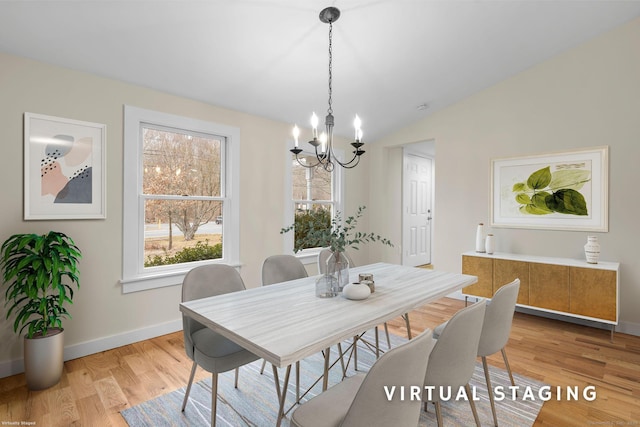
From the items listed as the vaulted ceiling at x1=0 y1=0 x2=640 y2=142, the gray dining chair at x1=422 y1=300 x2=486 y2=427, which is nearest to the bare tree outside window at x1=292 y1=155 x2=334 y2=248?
the vaulted ceiling at x1=0 y1=0 x2=640 y2=142

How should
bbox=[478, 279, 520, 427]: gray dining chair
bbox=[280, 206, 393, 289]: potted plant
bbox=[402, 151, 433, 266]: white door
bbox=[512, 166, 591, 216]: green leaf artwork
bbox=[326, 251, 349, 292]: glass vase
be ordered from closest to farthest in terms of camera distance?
bbox=[478, 279, 520, 427]: gray dining chair, bbox=[280, 206, 393, 289]: potted plant, bbox=[326, 251, 349, 292]: glass vase, bbox=[512, 166, 591, 216]: green leaf artwork, bbox=[402, 151, 433, 266]: white door

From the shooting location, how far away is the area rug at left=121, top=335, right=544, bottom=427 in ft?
6.04

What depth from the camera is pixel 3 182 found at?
2252 millimetres

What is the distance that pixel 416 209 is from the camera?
228 inches

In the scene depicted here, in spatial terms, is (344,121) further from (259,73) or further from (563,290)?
(563,290)

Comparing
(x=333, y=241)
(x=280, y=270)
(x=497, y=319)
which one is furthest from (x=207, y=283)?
(x=497, y=319)

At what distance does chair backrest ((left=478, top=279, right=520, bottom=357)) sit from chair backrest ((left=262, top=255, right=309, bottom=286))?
4.39 ft

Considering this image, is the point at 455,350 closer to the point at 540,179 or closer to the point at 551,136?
the point at 540,179

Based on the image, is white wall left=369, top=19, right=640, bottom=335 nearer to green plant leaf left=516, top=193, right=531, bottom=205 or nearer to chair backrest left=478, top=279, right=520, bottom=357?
green plant leaf left=516, top=193, right=531, bottom=205

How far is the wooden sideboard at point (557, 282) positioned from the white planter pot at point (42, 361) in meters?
3.85

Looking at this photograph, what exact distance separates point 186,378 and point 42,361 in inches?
36.4

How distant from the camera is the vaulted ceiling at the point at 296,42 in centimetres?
218

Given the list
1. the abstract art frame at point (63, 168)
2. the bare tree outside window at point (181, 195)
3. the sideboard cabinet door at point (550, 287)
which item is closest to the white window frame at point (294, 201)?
the bare tree outside window at point (181, 195)

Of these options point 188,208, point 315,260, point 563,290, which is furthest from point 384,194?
point 188,208
